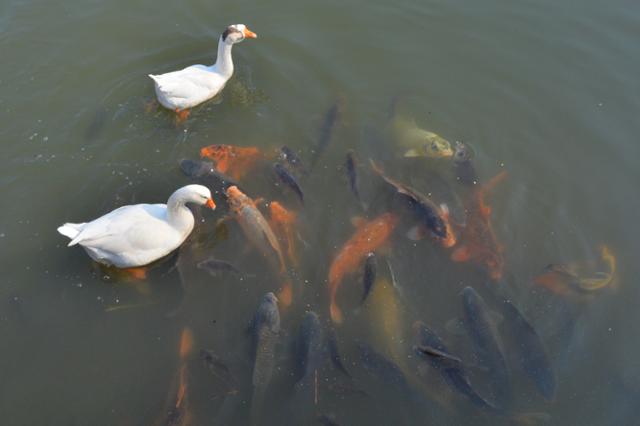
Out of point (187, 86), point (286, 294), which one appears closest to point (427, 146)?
point (286, 294)

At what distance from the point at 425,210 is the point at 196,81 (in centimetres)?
372

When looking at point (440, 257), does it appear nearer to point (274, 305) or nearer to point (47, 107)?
point (274, 305)

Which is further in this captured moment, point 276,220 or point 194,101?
point 194,101

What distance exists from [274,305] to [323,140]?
2.67m

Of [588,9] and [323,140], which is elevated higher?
[588,9]

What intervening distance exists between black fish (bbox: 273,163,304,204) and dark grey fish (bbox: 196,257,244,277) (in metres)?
1.29

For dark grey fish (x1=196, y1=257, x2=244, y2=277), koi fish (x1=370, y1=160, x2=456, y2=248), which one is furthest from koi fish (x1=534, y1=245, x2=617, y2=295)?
dark grey fish (x1=196, y1=257, x2=244, y2=277)

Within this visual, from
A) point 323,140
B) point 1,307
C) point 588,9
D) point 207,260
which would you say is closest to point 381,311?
point 207,260

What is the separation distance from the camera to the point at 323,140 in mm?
7426

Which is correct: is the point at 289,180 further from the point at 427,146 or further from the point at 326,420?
the point at 326,420

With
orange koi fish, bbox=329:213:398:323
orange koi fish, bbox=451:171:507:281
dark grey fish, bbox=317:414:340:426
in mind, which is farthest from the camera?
orange koi fish, bbox=451:171:507:281

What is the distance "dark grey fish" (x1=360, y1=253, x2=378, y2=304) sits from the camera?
238 inches

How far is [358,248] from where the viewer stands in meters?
6.39

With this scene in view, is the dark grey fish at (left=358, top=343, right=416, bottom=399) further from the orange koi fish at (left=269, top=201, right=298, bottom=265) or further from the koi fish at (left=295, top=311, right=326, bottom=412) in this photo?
the orange koi fish at (left=269, top=201, right=298, bottom=265)
